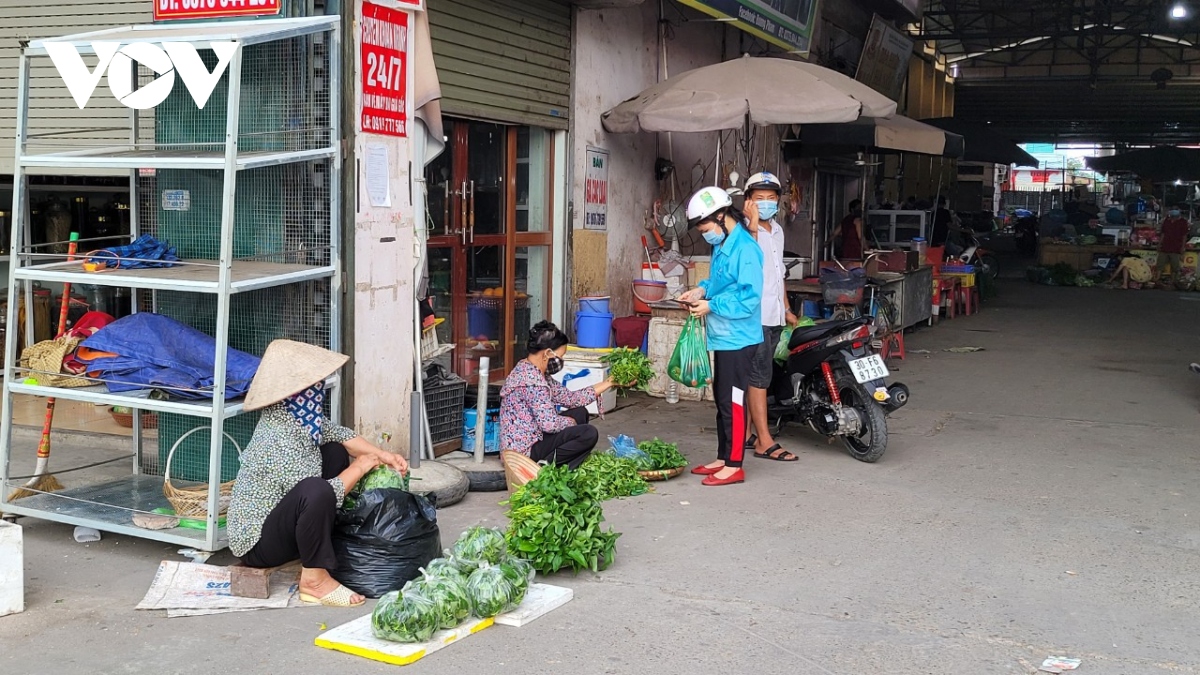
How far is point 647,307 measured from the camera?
11.1 metres

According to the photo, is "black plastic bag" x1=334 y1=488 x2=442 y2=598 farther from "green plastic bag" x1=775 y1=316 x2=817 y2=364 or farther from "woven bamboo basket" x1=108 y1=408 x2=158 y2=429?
"green plastic bag" x1=775 y1=316 x2=817 y2=364

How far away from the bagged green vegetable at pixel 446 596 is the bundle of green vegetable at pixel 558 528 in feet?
2.05

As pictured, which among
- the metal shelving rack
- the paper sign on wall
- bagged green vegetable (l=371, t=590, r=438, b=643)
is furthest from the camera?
the paper sign on wall

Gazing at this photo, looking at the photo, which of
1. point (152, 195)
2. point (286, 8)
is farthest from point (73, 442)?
point (286, 8)

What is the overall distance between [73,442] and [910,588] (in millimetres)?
5590

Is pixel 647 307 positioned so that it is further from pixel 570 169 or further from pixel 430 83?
pixel 430 83

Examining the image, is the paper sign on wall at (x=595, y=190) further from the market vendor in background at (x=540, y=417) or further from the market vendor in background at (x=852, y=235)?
the market vendor in background at (x=852, y=235)

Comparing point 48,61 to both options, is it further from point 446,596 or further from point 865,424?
point 865,424

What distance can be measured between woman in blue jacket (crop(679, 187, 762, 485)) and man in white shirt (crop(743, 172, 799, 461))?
479 mm

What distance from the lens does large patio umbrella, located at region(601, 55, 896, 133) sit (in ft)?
32.6

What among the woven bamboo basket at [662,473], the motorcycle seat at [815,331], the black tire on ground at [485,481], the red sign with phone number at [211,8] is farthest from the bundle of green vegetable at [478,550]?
the motorcycle seat at [815,331]

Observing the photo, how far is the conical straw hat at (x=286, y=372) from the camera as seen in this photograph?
5.01 m

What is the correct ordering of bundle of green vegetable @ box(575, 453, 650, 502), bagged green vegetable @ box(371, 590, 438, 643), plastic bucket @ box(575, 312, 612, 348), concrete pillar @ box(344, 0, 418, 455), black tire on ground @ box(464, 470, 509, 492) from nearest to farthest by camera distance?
bagged green vegetable @ box(371, 590, 438, 643), concrete pillar @ box(344, 0, 418, 455), bundle of green vegetable @ box(575, 453, 650, 502), black tire on ground @ box(464, 470, 509, 492), plastic bucket @ box(575, 312, 612, 348)

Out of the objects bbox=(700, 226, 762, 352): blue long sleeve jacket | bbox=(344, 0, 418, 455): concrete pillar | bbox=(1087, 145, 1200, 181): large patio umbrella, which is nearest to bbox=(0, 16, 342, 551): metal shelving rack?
bbox=(344, 0, 418, 455): concrete pillar
